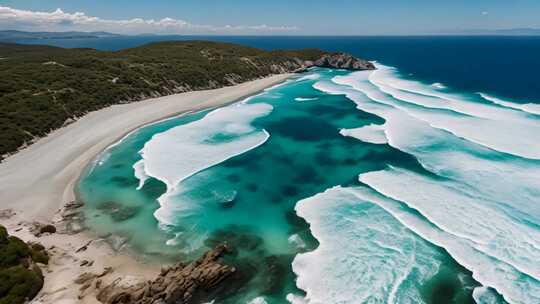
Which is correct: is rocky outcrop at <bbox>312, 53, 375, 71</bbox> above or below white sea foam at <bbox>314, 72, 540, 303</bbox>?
above

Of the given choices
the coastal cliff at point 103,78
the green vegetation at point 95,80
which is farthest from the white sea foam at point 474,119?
the green vegetation at point 95,80

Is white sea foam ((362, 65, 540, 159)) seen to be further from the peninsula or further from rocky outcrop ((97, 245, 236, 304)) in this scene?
rocky outcrop ((97, 245, 236, 304))

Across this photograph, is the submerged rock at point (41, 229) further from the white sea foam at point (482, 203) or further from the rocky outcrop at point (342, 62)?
the rocky outcrop at point (342, 62)

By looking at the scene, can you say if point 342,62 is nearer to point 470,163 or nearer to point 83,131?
point 470,163

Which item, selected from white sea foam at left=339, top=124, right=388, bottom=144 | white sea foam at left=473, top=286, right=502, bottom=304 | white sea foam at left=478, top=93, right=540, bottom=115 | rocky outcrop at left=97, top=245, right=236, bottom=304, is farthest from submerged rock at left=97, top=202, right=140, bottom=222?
white sea foam at left=478, top=93, right=540, bottom=115

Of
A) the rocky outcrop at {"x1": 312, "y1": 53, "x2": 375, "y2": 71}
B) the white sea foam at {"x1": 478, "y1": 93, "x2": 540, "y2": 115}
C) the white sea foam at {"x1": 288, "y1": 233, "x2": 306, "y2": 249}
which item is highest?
the rocky outcrop at {"x1": 312, "y1": 53, "x2": 375, "y2": 71}

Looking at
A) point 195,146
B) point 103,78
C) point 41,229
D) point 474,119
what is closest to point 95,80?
point 103,78

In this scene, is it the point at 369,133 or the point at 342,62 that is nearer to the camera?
the point at 369,133
